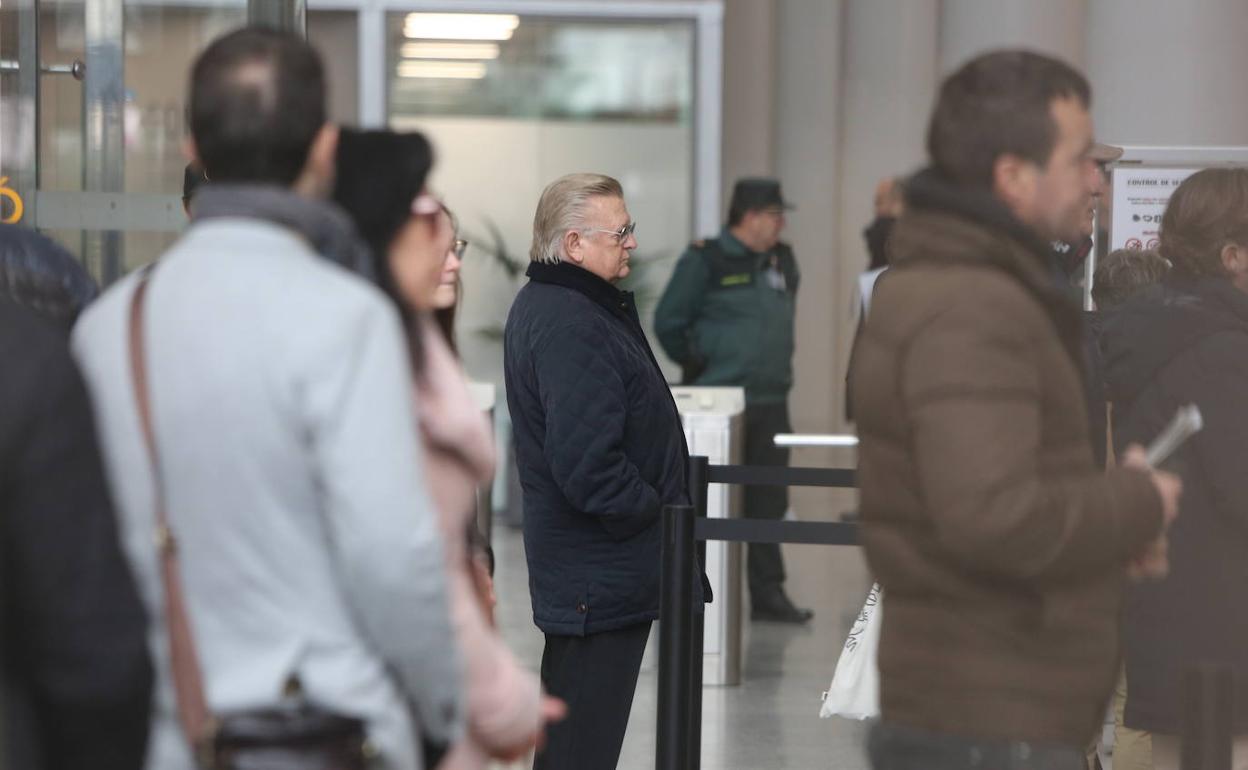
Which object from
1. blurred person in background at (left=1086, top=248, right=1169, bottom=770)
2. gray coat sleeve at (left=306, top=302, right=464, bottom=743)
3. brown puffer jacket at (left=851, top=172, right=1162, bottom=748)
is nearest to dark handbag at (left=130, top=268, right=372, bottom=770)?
gray coat sleeve at (left=306, top=302, right=464, bottom=743)

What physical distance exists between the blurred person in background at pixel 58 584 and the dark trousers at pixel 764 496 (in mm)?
6532

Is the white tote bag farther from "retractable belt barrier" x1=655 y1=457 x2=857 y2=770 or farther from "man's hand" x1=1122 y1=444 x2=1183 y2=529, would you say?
"man's hand" x1=1122 y1=444 x2=1183 y2=529

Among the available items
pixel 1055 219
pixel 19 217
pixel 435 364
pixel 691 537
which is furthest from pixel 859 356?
pixel 19 217

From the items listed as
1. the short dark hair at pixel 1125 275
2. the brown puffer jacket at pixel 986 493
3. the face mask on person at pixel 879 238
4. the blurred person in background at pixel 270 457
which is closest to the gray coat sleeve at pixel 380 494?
the blurred person in background at pixel 270 457

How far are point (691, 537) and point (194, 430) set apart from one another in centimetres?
215

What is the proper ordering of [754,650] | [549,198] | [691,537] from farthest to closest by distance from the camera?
1. [754,650]
2. [549,198]
3. [691,537]

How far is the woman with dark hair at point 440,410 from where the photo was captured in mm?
2344

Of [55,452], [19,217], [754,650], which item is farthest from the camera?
[754,650]

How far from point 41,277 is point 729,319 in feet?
20.5

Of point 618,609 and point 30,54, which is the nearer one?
point 618,609

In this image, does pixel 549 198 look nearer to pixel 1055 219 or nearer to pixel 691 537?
pixel 691 537

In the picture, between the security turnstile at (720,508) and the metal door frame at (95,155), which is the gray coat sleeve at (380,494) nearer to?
the metal door frame at (95,155)

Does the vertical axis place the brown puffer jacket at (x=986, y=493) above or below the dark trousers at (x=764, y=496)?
above

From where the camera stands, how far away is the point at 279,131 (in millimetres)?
2248
